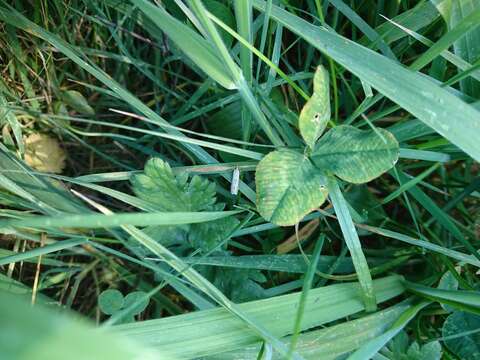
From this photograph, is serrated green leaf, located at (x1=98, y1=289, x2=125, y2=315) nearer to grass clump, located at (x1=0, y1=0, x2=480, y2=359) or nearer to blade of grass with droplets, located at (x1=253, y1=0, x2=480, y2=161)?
grass clump, located at (x1=0, y1=0, x2=480, y2=359)

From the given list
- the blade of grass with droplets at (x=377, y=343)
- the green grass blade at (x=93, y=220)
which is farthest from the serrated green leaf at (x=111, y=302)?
the blade of grass with droplets at (x=377, y=343)

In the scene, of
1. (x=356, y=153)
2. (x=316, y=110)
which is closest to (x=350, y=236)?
(x=356, y=153)

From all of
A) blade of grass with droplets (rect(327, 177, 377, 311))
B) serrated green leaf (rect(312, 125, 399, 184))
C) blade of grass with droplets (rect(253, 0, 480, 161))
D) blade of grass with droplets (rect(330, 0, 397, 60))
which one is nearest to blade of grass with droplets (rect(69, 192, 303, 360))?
blade of grass with droplets (rect(327, 177, 377, 311))

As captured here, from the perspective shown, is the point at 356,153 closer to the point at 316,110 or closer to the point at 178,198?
the point at 316,110

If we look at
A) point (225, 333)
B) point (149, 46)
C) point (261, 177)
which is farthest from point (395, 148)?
point (149, 46)

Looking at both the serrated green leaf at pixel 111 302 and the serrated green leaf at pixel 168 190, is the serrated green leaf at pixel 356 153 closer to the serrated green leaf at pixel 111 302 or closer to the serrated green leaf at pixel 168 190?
the serrated green leaf at pixel 168 190
